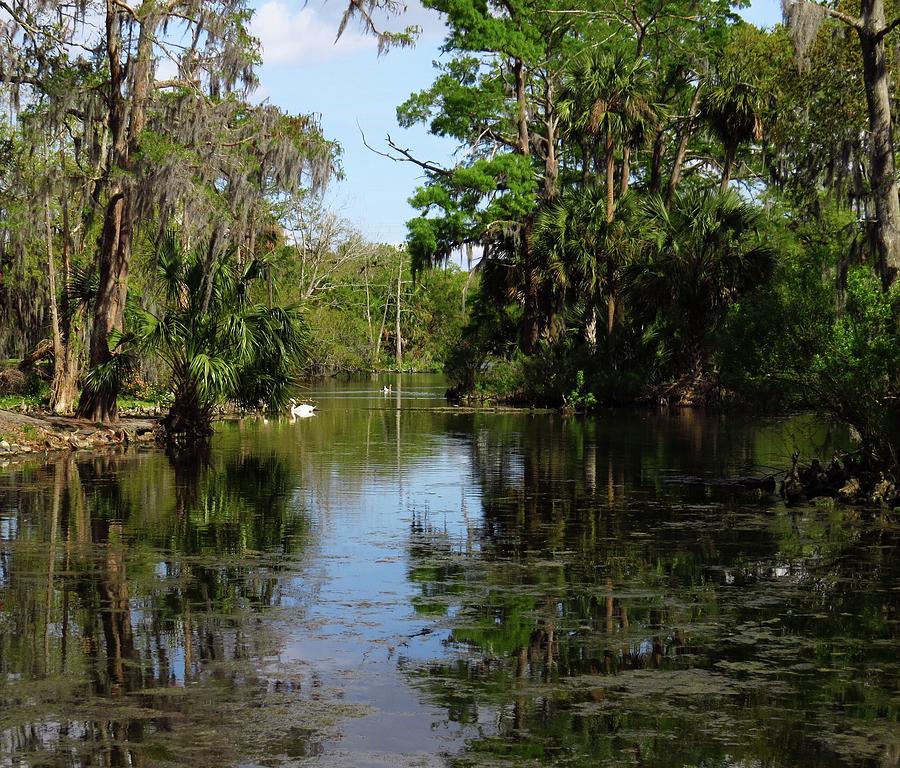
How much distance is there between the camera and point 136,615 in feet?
29.6

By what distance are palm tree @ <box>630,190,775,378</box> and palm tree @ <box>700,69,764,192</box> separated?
193 centimetres

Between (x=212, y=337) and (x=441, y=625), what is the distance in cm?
1680

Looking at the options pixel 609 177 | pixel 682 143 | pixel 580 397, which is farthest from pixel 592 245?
pixel 682 143

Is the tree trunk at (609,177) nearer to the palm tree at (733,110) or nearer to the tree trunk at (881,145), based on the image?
the palm tree at (733,110)

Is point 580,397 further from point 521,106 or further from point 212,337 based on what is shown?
point 212,337

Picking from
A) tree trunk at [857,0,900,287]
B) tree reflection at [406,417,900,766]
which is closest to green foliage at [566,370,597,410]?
tree trunk at [857,0,900,287]

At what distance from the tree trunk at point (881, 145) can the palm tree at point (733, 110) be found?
793 inches

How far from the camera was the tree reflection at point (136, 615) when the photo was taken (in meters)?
6.29

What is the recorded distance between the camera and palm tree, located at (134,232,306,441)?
79.7ft

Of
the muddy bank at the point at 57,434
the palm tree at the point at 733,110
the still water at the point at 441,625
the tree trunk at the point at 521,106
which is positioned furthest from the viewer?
the tree trunk at the point at 521,106

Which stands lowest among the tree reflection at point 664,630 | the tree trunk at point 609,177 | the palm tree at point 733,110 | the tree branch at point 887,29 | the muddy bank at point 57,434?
the tree reflection at point 664,630

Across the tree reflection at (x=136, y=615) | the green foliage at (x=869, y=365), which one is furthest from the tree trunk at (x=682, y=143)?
the tree reflection at (x=136, y=615)

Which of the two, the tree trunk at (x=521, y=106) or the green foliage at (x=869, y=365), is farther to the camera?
the tree trunk at (x=521, y=106)

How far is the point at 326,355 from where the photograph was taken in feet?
254
